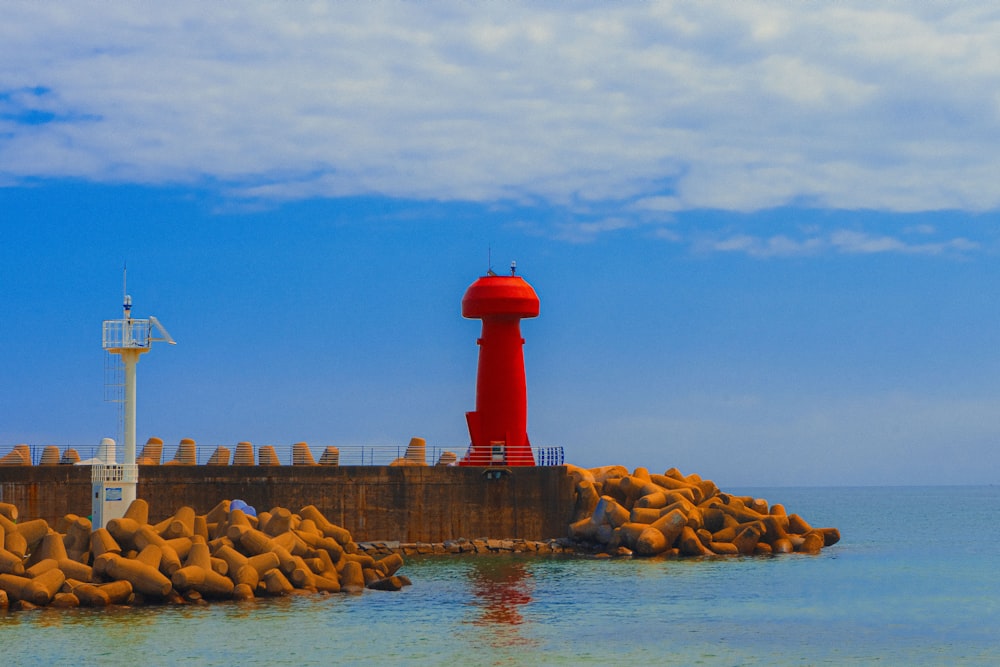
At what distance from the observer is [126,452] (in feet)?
87.6

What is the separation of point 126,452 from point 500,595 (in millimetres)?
7886

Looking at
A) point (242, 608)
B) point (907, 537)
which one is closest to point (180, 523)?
point (242, 608)

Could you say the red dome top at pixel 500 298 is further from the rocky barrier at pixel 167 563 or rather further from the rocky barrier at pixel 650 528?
the rocky barrier at pixel 167 563

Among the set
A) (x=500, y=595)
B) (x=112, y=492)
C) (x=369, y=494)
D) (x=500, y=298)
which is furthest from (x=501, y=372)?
(x=112, y=492)

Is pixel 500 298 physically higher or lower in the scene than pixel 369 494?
higher

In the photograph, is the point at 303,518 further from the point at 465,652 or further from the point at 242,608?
the point at 465,652

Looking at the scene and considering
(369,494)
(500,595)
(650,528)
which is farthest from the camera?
(369,494)

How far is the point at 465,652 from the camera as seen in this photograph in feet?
65.9

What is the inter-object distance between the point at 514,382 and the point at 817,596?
10.6 metres

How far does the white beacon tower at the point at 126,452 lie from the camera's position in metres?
26.5

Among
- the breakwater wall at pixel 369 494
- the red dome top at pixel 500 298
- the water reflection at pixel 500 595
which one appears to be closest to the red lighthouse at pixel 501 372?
the red dome top at pixel 500 298

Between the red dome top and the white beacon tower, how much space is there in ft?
33.0

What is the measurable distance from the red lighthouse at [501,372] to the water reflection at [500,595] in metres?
3.90

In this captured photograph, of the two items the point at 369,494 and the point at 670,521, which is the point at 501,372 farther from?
the point at 670,521
